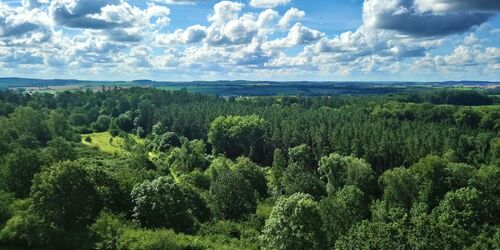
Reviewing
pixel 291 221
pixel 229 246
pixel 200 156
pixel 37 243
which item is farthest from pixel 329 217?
pixel 200 156

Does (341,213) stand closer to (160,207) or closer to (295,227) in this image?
(295,227)

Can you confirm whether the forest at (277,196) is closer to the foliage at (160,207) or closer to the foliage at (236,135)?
the foliage at (160,207)

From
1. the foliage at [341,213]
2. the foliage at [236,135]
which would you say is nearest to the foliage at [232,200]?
the foliage at [341,213]

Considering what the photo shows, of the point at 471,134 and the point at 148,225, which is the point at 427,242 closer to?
the point at 148,225

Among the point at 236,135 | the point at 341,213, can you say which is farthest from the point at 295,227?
the point at 236,135

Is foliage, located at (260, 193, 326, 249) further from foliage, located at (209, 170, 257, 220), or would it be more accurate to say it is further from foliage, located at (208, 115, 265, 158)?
foliage, located at (208, 115, 265, 158)

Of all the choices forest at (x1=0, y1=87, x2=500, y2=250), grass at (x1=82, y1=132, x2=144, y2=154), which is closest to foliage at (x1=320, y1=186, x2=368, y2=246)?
forest at (x1=0, y1=87, x2=500, y2=250)

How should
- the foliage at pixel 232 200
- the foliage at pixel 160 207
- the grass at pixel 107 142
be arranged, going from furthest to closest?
1. the grass at pixel 107 142
2. the foliage at pixel 232 200
3. the foliage at pixel 160 207

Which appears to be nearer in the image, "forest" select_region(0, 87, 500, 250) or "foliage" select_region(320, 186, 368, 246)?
"forest" select_region(0, 87, 500, 250)
